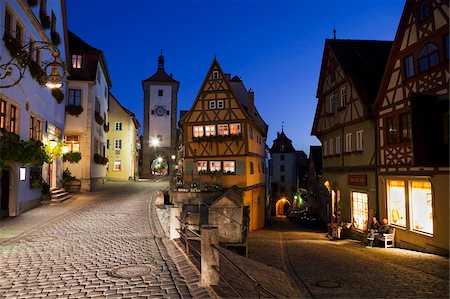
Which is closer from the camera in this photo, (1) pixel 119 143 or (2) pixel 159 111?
(1) pixel 119 143

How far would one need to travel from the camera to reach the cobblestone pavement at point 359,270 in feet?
33.7

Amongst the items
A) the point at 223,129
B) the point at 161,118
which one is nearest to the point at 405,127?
the point at 223,129

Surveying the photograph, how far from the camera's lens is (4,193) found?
16.7 m

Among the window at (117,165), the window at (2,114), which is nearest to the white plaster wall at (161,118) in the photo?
the window at (117,165)

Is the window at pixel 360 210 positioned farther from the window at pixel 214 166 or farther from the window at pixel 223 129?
the window at pixel 223 129

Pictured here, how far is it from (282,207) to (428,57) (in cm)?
5159

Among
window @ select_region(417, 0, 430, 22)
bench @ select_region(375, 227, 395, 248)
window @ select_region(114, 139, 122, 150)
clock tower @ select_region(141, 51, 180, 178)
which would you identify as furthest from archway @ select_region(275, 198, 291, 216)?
window @ select_region(417, 0, 430, 22)

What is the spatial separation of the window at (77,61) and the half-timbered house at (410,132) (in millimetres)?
23640

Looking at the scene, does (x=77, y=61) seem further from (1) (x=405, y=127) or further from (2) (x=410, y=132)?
(2) (x=410, y=132)

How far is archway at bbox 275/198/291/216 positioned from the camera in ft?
207

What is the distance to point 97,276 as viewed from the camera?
8.46m

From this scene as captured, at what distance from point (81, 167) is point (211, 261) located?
77.6 ft

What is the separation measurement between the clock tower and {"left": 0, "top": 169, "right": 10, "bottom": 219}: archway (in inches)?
1486

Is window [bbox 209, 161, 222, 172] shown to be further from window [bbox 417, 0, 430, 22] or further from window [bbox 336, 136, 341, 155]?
window [bbox 417, 0, 430, 22]
